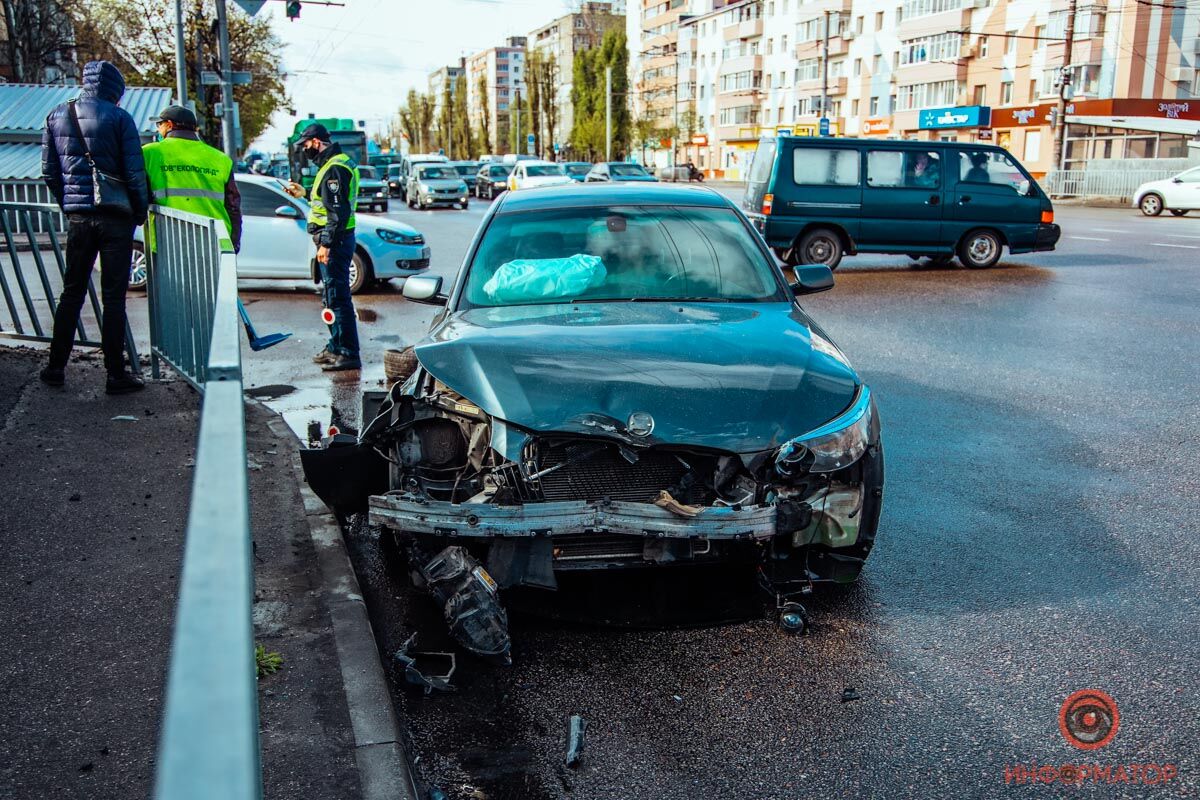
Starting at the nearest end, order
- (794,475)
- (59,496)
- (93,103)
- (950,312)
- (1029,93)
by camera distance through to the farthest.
A: (794,475) → (59,496) → (93,103) → (950,312) → (1029,93)

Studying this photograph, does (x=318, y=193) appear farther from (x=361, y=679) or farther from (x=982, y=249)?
(x=982, y=249)

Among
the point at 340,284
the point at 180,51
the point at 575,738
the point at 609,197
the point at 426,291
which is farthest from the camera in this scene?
the point at 180,51

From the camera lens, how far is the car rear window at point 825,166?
16.8 meters

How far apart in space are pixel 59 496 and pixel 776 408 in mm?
3502

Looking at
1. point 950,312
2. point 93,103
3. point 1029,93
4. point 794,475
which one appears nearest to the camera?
point 794,475

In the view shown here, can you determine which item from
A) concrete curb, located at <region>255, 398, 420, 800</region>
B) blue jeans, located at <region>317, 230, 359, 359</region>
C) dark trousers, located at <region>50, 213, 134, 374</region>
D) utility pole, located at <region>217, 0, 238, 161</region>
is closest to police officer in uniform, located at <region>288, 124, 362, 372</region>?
blue jeans, located at <region>317, 230, 359, 359</region>

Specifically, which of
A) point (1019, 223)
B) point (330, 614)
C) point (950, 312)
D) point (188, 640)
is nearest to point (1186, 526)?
point (330, 614)

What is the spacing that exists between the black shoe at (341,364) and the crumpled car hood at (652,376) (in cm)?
471

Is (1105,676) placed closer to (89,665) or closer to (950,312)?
(89,665)

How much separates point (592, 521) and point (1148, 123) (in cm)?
5599

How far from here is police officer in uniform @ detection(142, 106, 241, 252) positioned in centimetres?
756

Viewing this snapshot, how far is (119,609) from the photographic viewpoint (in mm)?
3910

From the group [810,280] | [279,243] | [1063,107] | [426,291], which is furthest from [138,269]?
[1063,107]

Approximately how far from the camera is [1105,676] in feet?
11.9
